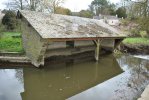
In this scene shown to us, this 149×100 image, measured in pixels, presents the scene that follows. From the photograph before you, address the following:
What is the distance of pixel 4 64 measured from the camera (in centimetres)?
1429

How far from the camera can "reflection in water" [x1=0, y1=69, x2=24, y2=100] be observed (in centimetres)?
878

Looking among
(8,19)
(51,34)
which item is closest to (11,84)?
(51,34)

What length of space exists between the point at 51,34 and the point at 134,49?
1259 cm

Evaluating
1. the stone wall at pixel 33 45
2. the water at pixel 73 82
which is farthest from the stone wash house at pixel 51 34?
the water at pixel 73 82

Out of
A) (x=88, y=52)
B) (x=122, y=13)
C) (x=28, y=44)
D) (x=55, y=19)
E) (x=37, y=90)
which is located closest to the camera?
(x=37, y=90)

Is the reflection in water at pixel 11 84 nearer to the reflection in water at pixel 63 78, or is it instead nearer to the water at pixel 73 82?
the water at pixel 73 82

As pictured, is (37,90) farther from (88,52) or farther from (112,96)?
(88,52)

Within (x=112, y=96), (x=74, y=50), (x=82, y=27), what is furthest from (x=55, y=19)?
(x=112, y=96)

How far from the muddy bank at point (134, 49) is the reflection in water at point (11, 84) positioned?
13.1m

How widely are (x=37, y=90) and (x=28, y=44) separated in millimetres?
5540

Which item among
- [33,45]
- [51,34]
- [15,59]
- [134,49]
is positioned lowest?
[134,49]

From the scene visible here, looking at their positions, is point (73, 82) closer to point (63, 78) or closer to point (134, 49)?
point (63, 78)

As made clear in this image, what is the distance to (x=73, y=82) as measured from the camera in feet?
36.3

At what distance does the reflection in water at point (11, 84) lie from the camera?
878cm
